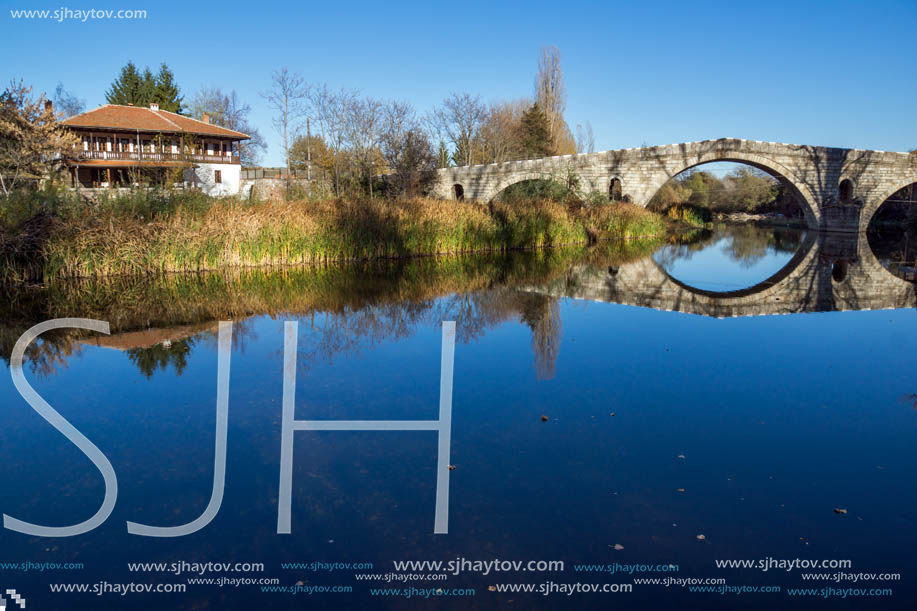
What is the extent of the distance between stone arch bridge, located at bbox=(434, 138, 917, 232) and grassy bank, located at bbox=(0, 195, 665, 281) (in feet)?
31.5

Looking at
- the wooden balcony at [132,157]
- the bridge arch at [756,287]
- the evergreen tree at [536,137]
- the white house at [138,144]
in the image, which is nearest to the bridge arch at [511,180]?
the evergreen tree at [536,137]

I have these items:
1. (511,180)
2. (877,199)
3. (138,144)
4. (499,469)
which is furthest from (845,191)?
(138,144)

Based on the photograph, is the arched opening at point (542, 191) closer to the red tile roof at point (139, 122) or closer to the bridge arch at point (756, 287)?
the bridge arch at point (756, 287)

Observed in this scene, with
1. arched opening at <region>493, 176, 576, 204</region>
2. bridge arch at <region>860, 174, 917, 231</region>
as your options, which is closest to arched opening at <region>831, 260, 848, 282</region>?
arched opening at <region>493, 176, 576, 204</region>

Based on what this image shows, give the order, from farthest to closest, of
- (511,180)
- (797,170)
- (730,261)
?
1. (511,180)
2. (797,170)
3. (730,261)

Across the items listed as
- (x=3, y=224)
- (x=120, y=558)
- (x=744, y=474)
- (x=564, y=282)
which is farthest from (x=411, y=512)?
(x=3, y=224)

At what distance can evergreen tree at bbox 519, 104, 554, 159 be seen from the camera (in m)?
35.9

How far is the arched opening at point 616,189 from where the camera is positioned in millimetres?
24750

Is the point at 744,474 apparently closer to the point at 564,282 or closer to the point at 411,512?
the point at 411,512

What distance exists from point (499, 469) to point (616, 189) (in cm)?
2332

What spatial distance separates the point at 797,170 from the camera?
23.6 meters

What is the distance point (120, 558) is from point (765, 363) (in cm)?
455

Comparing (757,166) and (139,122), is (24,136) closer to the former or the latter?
(139,122)

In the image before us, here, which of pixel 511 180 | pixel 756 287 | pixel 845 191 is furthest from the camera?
pixel 511 180
